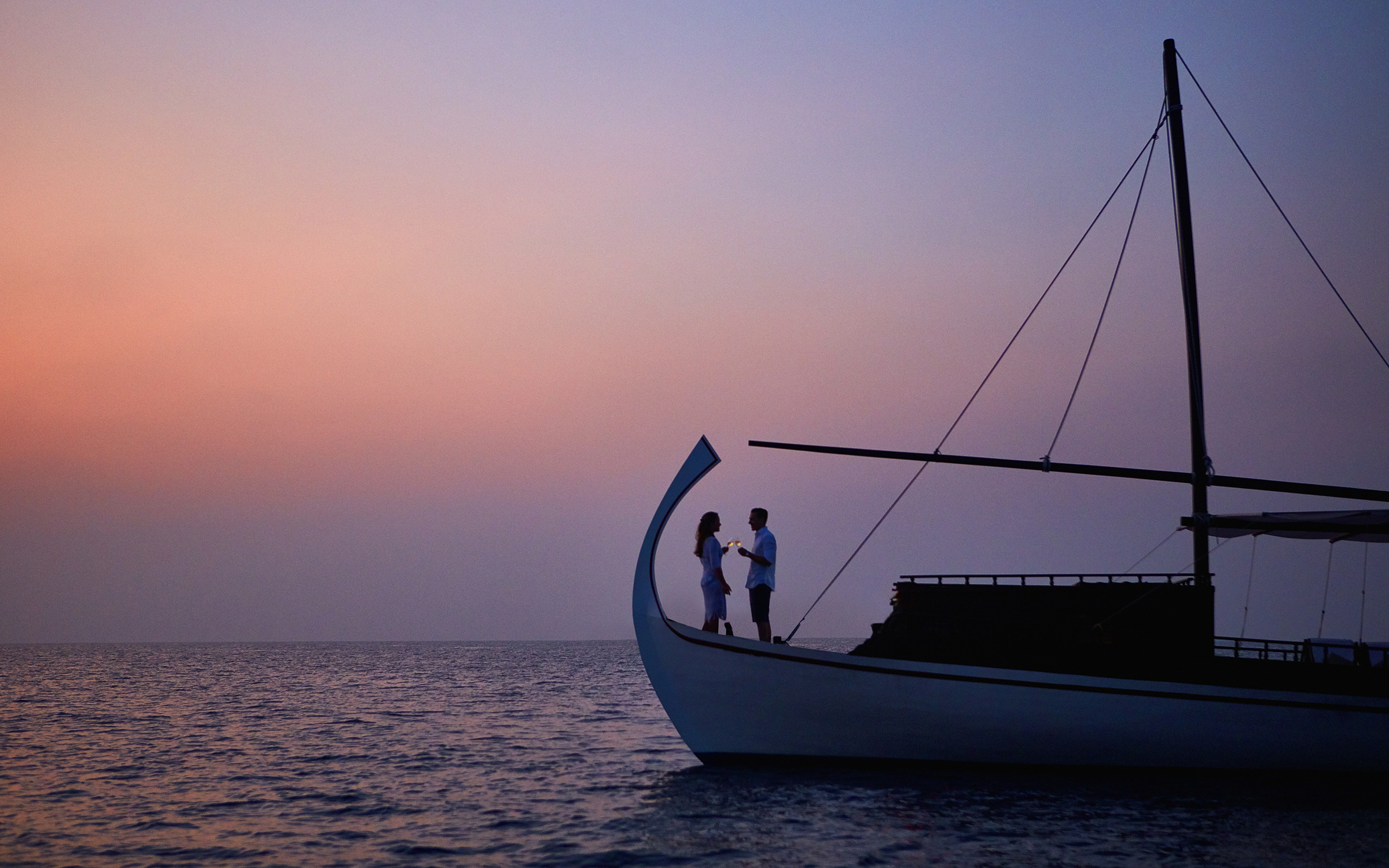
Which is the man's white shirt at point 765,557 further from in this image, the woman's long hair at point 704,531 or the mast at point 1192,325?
the mast at point 1192,325

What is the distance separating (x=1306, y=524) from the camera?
13.8m

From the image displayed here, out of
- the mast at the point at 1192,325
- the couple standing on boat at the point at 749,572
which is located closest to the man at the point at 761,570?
the couple standing on boat at the point at 749,572

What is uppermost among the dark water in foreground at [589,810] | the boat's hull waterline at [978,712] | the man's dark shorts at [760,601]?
the man's dark shorts at [760,601]

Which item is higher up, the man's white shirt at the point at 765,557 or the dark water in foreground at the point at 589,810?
the man's white shirt at the point at 765,557

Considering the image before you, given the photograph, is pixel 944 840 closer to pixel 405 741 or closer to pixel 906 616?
pixel 906 616

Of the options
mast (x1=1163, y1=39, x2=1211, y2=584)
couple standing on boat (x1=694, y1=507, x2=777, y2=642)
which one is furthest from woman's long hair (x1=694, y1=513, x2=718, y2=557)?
mast (x1=1163, y1=39, x2=1211, y2=584)

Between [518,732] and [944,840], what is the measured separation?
1366 centimetres

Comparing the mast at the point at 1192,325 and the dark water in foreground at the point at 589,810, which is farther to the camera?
the mast at the point at 1192,325

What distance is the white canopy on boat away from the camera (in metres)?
13.8

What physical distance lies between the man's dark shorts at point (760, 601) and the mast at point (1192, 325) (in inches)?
245

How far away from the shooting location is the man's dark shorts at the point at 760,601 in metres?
12.4

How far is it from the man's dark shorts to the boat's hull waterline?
0.43 metres

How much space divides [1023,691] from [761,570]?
3738mm

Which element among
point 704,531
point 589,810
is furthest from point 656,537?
point 589,810
